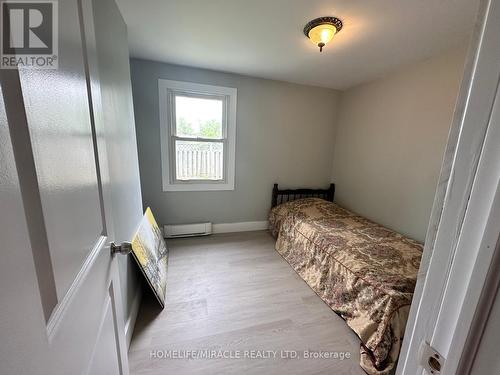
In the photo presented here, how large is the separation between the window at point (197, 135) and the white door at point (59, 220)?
6.53 feet

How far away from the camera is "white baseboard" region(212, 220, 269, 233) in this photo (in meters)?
3.10

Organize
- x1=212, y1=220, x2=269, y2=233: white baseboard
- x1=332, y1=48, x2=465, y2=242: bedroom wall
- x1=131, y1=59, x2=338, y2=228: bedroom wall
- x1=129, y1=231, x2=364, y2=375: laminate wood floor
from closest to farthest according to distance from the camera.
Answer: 1. x1=129, y1=231, x2=364, y2=375: laminate wood floor
2. x1=332, y1=48, x2=465, y2=242: bedroom wall
3. x1=131, y1=59, x2=338, y2=228: bedroom wall
4. x1=212, y1=220, x2=269, y2=233: white baseboard

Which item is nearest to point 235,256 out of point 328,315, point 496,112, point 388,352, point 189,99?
point 328,315

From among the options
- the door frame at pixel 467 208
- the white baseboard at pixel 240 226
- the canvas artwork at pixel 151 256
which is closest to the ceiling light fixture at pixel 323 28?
the door frame at pixel 467 208

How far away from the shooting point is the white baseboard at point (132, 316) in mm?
1383

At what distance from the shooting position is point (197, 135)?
2764mm

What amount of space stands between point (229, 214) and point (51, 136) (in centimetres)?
273

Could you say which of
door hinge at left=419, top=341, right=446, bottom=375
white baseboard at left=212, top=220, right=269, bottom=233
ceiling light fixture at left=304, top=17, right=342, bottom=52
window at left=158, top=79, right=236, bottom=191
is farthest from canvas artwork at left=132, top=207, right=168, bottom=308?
ceiling light fixture at left=304, top=17, right=342, bottom=52

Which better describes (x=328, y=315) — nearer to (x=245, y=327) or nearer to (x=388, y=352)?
(x=388, y=352)

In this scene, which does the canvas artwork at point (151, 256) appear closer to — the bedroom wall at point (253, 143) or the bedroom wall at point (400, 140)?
the bedroom wall at point (253, 143)

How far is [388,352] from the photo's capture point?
51.7 inches

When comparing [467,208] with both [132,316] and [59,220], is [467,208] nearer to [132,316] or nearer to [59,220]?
[59,220]

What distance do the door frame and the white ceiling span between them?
4.65ft

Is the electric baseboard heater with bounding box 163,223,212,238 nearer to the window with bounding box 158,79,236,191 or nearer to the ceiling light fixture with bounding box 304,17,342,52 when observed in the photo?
the window with bounding box 158,79,236,191
